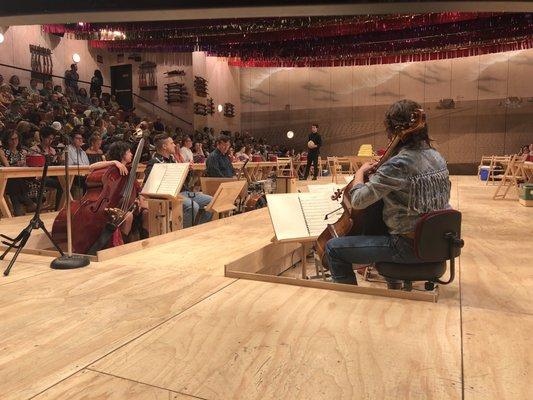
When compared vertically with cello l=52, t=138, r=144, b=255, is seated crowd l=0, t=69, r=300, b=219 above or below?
above

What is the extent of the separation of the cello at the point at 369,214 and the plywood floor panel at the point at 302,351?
0.40 m

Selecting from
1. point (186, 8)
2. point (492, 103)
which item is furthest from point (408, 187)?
point (492, 103)

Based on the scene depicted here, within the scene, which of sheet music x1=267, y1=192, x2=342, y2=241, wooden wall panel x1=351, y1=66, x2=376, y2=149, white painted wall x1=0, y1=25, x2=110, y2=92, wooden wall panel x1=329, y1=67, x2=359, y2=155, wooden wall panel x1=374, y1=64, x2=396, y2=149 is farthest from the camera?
wooden wall panel x1=329, y1=67, x2=359, y2=155

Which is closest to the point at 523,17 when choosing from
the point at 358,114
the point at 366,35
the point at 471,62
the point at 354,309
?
the point at 366,35

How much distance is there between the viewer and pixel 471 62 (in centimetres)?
1445

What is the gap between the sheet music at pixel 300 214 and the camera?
9.53ft

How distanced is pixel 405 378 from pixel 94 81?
15194 millimetres

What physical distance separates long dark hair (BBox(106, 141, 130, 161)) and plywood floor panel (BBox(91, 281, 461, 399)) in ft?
6.52

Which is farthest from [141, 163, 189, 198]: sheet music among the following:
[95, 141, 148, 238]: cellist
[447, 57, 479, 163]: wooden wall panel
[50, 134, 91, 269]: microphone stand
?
[447, 57, 479, 163]: wooden wall panel

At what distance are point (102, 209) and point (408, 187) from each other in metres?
2.28

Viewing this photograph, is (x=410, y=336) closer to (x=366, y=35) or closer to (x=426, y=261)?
(x=426, y=261)

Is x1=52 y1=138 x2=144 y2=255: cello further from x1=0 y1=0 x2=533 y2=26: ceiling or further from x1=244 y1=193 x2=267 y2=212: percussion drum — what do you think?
x1=244 y1=193 x2=267 y2=212: percussion drum

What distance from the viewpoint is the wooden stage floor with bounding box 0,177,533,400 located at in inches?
55.4

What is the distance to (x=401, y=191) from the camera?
2162 mm
